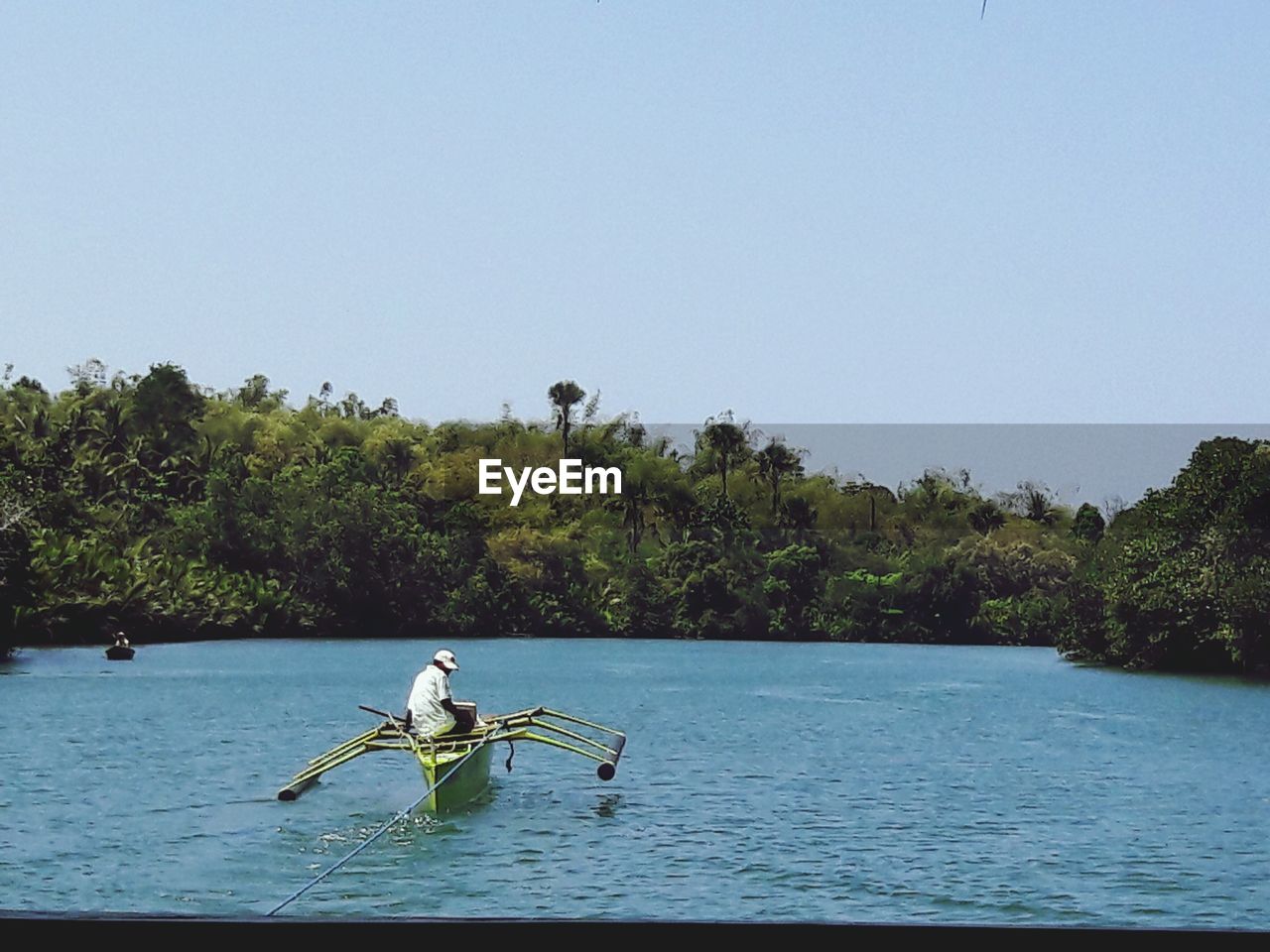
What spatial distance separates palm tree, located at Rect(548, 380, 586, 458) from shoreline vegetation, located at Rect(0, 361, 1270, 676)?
4537 millimetres

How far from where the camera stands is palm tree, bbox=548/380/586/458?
85.8 m

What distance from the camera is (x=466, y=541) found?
68.2m

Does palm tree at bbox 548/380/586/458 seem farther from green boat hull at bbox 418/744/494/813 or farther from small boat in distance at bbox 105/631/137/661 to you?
green boat hull at bbox 418/744/494/813

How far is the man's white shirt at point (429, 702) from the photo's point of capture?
15344 mm

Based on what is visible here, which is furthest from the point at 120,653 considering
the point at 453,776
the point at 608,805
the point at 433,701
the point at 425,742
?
the point at 433,701

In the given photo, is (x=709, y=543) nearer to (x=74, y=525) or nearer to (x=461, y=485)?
(x=461, y=485)

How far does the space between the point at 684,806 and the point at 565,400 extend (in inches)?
2614

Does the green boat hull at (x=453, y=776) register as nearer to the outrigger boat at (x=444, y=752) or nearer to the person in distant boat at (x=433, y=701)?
the outrigger boat at (x=444, y=752)

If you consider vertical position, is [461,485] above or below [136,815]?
above

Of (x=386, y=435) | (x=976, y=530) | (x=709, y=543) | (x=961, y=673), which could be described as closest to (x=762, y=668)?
(x=961, y=673)

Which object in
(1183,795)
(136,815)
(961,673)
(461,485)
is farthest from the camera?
(461,485)

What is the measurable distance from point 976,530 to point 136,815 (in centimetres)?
5643

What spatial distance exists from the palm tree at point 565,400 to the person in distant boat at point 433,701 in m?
70.1

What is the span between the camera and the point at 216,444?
254 feet
